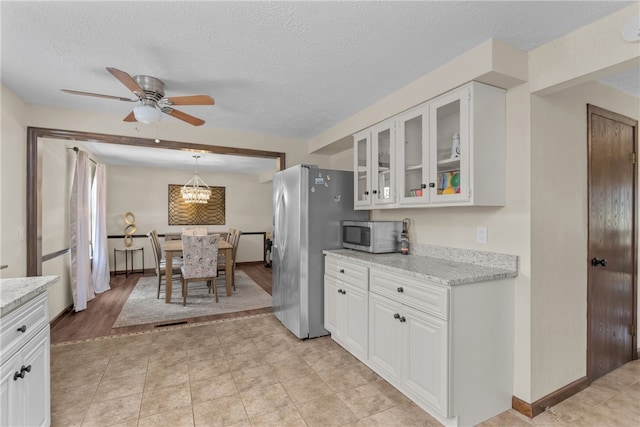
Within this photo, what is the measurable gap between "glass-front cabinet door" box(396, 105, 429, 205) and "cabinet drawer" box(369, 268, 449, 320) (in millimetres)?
626

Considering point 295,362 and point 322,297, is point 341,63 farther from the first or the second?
point 295,362

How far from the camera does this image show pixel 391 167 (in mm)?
2639

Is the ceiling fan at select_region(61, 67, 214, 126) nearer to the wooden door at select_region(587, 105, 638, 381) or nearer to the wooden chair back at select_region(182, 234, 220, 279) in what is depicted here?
the wooden chair back at select_region(182, 234, 220, 279)

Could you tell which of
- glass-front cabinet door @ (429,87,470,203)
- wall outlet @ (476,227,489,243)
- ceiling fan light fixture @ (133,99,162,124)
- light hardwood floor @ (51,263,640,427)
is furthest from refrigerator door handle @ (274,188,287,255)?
wall outlet @ (476,227,489,243)

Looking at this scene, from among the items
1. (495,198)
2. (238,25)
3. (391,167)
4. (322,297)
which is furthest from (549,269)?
(238,25)

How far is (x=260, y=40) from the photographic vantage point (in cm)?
185

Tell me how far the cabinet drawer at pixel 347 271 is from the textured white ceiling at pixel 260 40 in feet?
4.94

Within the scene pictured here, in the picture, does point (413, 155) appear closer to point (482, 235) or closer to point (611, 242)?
point (482, 235)

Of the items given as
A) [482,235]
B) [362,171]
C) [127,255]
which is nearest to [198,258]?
[362,171]

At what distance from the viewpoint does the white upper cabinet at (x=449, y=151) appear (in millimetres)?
1980

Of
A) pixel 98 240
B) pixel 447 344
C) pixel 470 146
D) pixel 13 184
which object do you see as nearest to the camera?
pixel 447 344

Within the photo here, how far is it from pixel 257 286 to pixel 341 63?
4.24 m

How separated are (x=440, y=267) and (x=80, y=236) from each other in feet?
14.8

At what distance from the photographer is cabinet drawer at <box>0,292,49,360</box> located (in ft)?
4.39
